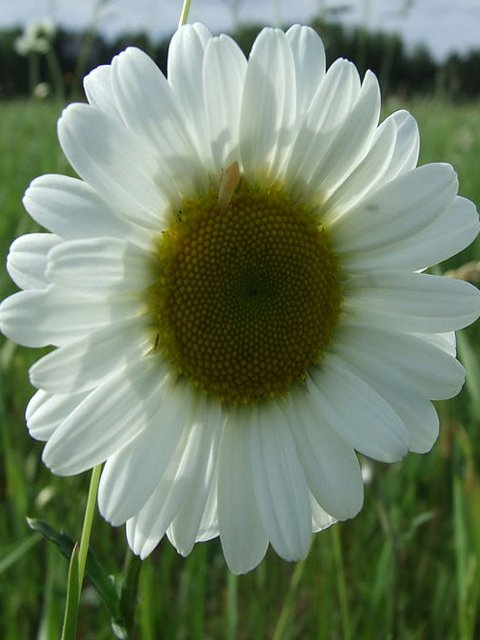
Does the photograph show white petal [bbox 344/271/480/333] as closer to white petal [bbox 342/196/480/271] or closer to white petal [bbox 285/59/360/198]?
white petal [bbox 342/196/480/271]

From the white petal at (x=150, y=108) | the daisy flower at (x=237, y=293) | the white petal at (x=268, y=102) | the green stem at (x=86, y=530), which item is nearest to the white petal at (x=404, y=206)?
the daisy flower at (x=237, y=293)

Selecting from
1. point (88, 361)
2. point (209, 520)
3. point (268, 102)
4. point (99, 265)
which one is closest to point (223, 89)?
point (268, 102)

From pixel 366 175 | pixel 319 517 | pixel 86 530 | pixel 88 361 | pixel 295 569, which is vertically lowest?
pixel 295 569

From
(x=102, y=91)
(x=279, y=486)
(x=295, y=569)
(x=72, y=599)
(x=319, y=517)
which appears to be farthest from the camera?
(x=295, y=569)

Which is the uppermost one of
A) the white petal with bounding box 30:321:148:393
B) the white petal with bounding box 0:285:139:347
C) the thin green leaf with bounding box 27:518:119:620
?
the white petal with bounding box 0:285:139:347

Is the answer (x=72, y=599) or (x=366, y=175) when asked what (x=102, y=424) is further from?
(x=366, y=175)

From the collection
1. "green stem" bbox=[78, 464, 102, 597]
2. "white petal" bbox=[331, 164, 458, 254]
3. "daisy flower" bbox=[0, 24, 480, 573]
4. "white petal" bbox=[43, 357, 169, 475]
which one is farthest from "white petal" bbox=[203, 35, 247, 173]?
"green stem" bbox=[78, 464, 102, 597]
